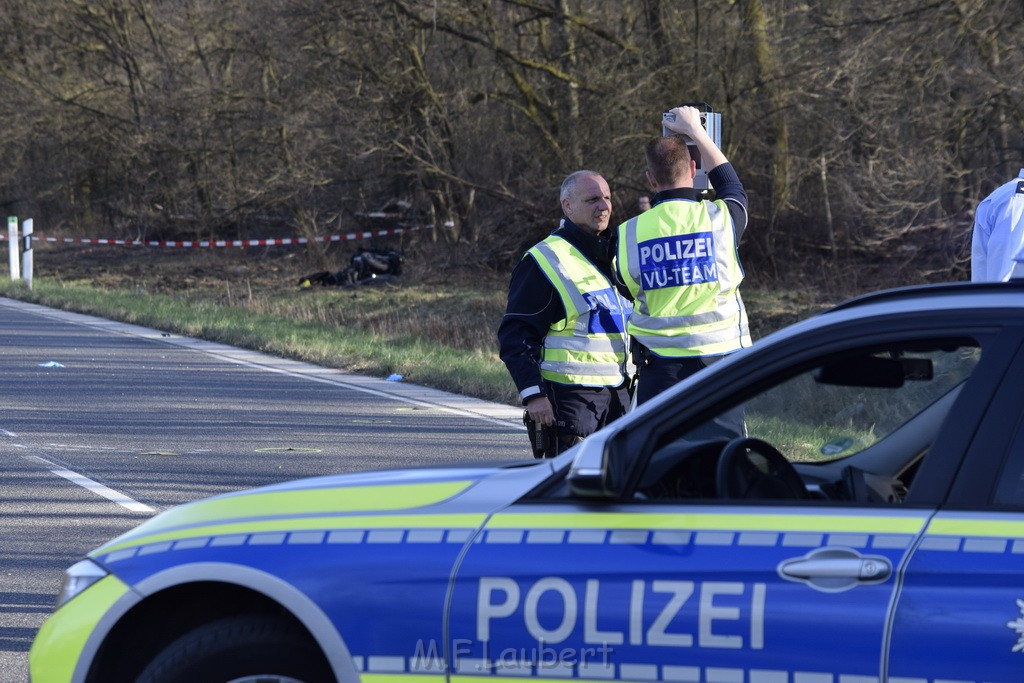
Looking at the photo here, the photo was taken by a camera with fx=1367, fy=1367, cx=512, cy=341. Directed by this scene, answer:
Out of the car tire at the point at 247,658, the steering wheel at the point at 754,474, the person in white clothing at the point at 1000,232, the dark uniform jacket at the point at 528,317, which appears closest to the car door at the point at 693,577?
the steering wheel at the point at 754,474

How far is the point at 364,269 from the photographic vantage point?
95.7ft

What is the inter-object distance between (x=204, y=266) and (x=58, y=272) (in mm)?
3421

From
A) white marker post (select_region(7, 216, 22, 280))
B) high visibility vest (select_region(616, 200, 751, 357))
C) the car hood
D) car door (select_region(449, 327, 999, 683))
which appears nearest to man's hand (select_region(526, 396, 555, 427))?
high visibility vest (select_region(616, 200, 751, 357))

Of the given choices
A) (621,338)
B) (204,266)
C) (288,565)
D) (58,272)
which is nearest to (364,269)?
(204,266)

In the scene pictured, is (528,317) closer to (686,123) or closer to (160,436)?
(686,123)

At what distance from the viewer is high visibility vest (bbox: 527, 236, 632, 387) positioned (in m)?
5.55

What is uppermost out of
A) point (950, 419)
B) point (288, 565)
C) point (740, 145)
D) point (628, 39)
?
point (628, 39)

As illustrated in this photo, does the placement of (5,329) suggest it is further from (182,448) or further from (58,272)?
(58,272)

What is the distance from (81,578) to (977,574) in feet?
6.94

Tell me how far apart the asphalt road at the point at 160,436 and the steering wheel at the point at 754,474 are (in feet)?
8.83

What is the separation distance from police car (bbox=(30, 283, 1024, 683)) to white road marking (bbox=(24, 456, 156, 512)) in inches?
163

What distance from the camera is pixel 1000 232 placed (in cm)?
664

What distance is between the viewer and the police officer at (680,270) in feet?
16.9

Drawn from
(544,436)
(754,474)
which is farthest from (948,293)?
(544,436)
